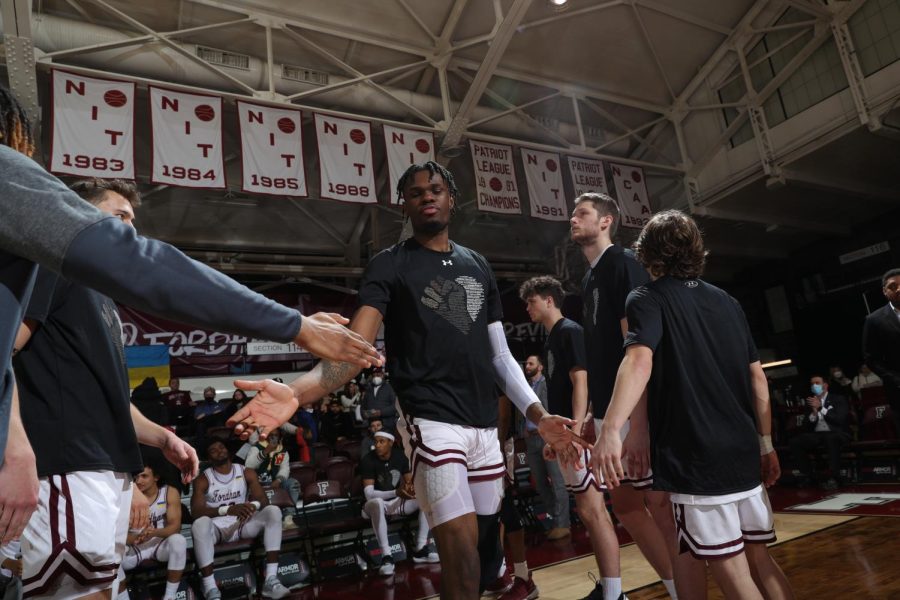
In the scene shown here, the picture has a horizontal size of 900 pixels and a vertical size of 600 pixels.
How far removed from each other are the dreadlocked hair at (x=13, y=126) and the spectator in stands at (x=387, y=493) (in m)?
5.35

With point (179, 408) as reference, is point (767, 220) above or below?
above

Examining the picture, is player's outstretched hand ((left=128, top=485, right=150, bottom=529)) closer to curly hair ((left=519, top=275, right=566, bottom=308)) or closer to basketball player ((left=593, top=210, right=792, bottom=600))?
basketball player ((left=593, top=210, right=792, bottom=600))

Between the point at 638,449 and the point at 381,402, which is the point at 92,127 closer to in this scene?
the point at 381,402

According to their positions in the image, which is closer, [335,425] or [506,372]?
[506,372]

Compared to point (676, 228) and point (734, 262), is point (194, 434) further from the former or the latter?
point (734, 262)

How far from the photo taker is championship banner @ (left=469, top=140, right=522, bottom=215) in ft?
35.0

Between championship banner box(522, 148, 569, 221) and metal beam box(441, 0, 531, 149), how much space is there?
163cm

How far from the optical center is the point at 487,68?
9.41m

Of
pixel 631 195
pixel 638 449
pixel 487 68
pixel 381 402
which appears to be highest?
pixel 487 68

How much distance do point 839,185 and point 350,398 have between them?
36.1ft

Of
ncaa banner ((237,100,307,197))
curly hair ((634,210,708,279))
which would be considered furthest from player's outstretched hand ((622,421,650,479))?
ncaa banner ((237,100,307,197))

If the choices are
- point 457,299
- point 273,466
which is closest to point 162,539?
point 273,466

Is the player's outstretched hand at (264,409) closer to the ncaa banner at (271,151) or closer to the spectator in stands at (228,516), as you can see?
the spectator in stands at (228,516)

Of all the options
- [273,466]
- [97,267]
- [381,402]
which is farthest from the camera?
[381,402]
